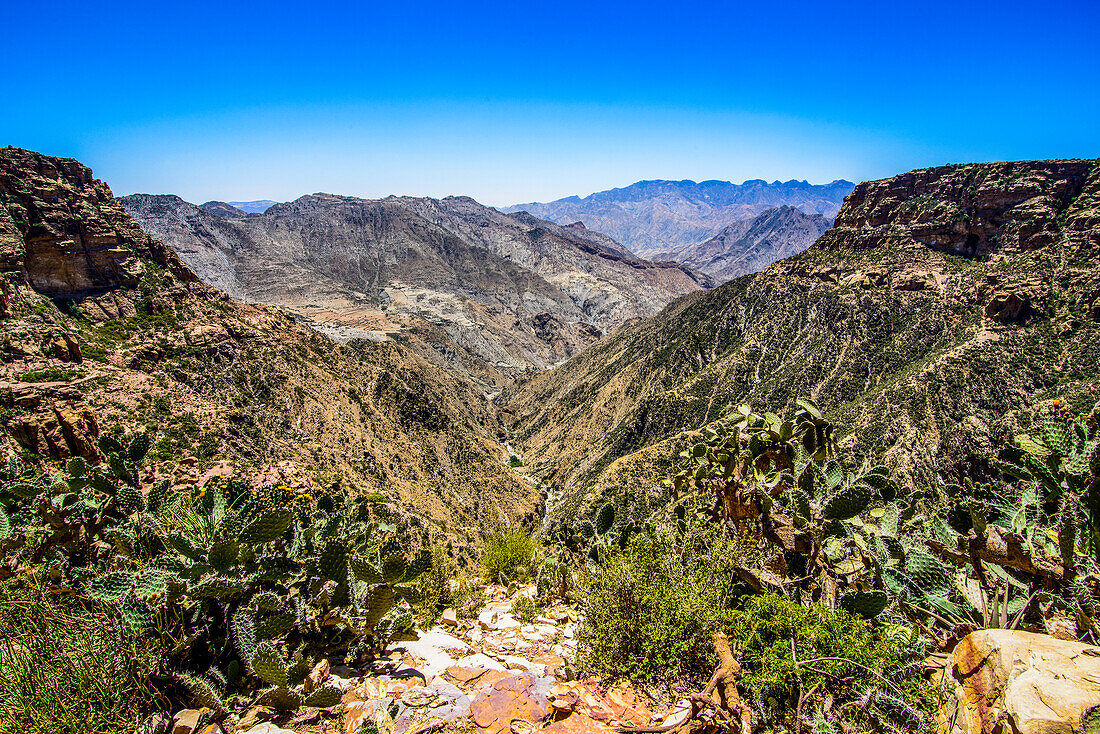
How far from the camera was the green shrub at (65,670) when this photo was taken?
5.08 meters

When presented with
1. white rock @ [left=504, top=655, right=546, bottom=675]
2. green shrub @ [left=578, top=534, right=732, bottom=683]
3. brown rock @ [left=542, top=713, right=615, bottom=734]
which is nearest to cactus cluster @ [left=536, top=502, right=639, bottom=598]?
green shrub @ [left=578, top=534, right=732, bottom=683]

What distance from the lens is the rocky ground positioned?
19.4ft

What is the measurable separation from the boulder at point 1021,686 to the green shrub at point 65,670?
8175 mm

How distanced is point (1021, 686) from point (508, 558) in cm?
1397

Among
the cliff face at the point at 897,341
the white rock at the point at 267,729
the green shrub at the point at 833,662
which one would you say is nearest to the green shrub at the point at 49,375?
the white rock at the point at 267,729

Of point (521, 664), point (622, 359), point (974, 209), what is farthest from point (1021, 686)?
point (622, 359)

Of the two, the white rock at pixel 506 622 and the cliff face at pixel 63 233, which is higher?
the cliff face at pixel 63 233

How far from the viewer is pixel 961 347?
58.0 m

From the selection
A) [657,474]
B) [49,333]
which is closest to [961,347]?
[657,474]

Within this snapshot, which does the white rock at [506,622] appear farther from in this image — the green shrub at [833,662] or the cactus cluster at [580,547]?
the green shrub at [833,662]

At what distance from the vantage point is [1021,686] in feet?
14.3

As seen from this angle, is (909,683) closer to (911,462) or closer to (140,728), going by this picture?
(140,728)

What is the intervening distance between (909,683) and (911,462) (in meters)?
52.2

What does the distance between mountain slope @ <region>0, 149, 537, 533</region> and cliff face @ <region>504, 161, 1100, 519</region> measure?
21.6m
